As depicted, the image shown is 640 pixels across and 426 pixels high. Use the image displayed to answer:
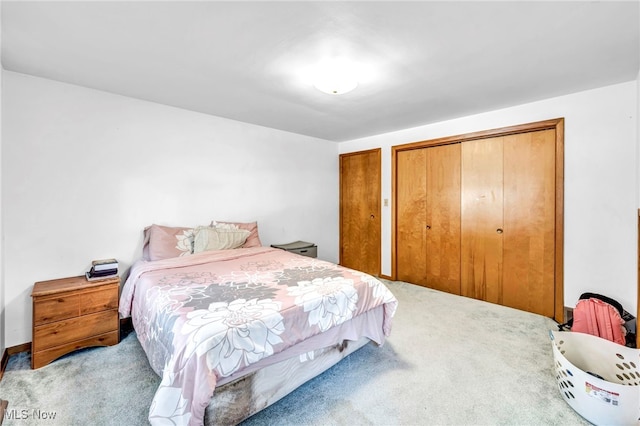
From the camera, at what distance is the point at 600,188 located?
8.02 ft

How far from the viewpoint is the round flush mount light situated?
1.95 meters

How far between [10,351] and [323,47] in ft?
11.0

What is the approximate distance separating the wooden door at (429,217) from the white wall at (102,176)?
2.03 metres

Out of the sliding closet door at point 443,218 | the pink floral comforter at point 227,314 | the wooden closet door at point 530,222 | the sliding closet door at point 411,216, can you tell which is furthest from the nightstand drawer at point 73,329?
the wooden closet door at point 530,222

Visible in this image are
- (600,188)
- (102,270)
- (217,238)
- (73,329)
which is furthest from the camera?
(217,238)

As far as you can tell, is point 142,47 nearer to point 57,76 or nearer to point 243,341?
point 57,76

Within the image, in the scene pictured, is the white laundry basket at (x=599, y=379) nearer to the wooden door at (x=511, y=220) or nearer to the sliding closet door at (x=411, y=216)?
the wooden door at (x=511, y=220)

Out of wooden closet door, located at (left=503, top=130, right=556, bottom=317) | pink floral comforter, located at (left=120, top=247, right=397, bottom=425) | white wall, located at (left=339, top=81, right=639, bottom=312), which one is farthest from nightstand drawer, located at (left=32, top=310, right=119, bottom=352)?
white wall, located at (left=339, top=81, right=639, bottom=312)

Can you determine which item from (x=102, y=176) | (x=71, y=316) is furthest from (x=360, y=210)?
(x=71, y=316)

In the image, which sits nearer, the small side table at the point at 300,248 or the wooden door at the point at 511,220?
the wooden door at the point at 511,220

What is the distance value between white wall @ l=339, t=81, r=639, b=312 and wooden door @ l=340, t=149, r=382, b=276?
6.99 feet

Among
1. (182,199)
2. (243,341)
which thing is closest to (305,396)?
(243,341)

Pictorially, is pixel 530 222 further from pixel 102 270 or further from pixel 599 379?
pixel 102 270

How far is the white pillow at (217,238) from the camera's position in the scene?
9.40ft
